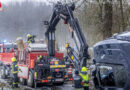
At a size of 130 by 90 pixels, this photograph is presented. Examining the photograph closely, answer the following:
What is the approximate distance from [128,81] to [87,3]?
13513 mm

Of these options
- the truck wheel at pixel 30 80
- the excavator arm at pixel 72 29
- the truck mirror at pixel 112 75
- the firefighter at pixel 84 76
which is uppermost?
the excavator arm at pixel 72 29

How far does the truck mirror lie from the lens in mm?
3373

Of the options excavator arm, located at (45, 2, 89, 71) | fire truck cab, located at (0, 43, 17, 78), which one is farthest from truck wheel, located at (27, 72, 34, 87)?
fire truck cab, located at (0, 43, 17, 78)

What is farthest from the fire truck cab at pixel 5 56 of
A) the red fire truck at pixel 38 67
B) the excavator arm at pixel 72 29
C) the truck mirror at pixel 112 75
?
the truck mirror at pixel 112 75

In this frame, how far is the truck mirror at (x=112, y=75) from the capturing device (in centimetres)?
337

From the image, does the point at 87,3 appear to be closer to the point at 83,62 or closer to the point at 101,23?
the point at 101,23

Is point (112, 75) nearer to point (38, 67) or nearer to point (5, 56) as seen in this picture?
point (38, 67)

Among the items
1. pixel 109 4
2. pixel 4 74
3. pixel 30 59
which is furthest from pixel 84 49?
pixel 4 74

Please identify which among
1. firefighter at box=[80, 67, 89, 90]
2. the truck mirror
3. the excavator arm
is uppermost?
the excavator arm

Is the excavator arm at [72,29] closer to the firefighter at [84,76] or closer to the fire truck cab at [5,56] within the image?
the firefighter at [84,76]

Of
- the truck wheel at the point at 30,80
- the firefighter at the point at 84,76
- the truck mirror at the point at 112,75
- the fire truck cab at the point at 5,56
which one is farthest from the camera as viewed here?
the fire truck cab at the point at 5,56

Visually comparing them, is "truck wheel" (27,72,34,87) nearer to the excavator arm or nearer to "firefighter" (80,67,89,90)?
the excavator arm

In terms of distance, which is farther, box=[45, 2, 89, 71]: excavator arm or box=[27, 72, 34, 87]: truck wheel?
box=[27, 72, 34, 87]: truck wheel

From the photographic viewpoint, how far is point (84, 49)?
309 inches
